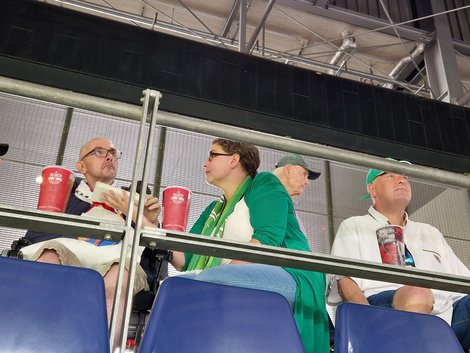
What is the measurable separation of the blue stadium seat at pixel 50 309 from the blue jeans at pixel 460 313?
103 centimetres

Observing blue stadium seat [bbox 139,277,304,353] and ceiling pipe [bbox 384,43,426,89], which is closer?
blue stadium seat [bbox 139,277,304,353]

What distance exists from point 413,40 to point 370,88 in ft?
6.04

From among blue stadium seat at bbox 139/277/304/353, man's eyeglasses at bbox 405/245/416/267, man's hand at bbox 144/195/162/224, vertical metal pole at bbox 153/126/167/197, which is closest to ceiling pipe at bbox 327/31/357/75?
vertical metal pole at bbox 153/126/167/197

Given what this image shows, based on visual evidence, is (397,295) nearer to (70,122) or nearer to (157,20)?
(70,122)

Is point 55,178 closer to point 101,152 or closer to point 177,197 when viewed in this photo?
point 177,197

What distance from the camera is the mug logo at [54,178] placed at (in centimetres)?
135

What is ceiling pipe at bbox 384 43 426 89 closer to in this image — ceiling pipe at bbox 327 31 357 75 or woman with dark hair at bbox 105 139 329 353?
ceiling pipe at bbox 327 31 357 75

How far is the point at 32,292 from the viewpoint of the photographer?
99 centimetres

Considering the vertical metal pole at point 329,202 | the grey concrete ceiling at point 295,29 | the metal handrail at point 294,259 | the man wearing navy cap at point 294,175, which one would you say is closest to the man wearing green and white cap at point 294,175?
the man wearing navy cap at point 294,175

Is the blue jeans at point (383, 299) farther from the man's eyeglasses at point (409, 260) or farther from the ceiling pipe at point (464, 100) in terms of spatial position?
the ceiling pipe at point (464, 100)

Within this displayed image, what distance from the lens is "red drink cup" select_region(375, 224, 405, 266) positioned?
1.55m

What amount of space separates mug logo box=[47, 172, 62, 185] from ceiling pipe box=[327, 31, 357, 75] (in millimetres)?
4497

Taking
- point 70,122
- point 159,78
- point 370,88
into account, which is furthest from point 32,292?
point 370,88

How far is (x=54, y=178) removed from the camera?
1360mm
